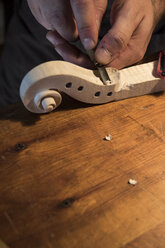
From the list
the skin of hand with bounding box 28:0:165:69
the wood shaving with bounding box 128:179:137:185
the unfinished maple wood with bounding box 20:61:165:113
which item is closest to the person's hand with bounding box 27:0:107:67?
the skin of hand with bounding box 28:0:165:69

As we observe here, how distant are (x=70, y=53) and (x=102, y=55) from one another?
0.15 m

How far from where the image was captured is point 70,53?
0.95 m

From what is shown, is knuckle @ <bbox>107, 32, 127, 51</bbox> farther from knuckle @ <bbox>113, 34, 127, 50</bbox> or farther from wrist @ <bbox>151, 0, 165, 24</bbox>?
wrist @ <bbox>151, 0, 165, 24</bbox>

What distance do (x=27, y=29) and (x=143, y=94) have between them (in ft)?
2.54

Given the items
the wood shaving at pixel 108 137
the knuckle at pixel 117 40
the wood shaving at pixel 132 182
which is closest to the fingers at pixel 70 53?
the knuckle at pixel 117 40

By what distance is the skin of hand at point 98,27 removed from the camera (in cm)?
84

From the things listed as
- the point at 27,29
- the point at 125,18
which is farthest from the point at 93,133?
the point at 27,29

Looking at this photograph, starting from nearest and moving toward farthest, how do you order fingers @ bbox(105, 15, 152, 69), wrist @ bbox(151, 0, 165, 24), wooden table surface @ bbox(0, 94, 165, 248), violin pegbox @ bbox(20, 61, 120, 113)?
1. wooden table surface @ bbox(0, 94, 165, 248)
2. violin pegbox @ bbox(20, 61, 120, 113)
3. fingers @ bbox(105, 15, 152, 69)
4. wrist @ bbox(151, 0, 165, 24)

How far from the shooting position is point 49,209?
2.03 feet

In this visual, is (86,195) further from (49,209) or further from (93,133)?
(93,133)

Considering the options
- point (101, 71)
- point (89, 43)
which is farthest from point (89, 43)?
point (101, 71)

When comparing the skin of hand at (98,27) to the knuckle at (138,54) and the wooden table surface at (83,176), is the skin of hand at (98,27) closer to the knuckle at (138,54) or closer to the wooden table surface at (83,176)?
the knuckle at (138,54)

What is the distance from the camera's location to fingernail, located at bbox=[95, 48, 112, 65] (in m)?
0.86

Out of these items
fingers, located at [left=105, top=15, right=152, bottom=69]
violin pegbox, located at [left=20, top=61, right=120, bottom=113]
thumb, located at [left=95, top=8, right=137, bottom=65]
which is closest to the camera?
violin pegbox, located at [left=20, top=61, right=120, bottom=113]
